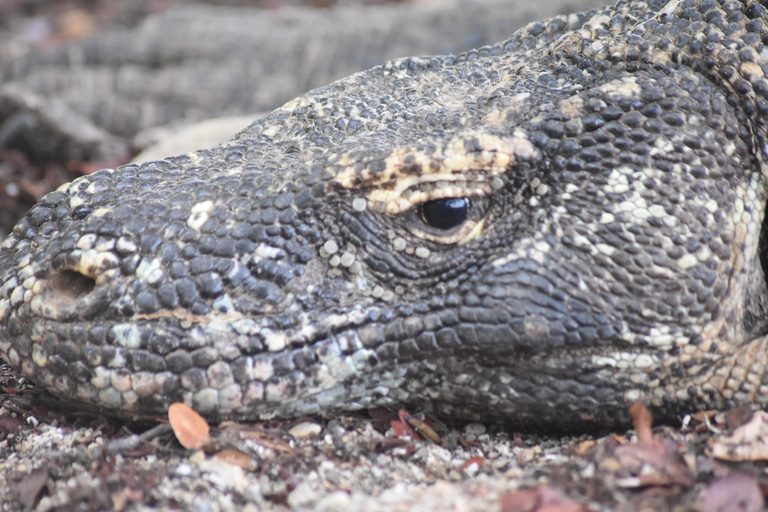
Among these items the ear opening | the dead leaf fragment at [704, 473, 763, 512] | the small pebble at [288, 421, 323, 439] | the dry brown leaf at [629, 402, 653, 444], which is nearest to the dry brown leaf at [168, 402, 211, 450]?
the small pebble at [288, 421, 323, 439]

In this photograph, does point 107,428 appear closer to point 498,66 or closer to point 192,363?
point 192,363

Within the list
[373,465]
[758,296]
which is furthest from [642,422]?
[373,465]

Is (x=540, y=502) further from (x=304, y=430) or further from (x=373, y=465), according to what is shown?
(x=304, y=430)

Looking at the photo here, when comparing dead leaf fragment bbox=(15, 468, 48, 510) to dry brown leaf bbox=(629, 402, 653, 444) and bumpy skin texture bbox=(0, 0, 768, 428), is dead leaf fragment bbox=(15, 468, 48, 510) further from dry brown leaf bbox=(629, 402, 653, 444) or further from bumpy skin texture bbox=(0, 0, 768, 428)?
dry brown leaf bbox=(629, 402, 653, 444)

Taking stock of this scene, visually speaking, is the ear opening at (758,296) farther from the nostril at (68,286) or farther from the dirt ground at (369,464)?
the nostril at (68,286)

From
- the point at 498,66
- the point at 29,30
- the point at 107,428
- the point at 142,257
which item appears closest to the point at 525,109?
the point at 498,66

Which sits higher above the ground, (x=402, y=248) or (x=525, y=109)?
(x=525, y=109)

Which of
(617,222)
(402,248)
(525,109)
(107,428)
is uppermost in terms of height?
(525,109)

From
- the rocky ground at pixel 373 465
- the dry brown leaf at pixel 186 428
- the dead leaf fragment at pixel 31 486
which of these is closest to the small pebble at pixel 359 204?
the rocky ground at pixel 373 465
